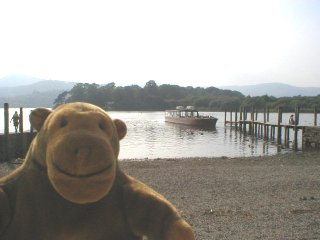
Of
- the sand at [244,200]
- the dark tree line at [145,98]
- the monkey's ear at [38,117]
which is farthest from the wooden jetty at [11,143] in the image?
the dark tree line at [145,98]

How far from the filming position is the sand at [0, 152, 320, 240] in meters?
6.72

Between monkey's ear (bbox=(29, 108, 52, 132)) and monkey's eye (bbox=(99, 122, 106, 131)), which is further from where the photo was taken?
monkey's ear (bbox=(29, 108, 52, 132))

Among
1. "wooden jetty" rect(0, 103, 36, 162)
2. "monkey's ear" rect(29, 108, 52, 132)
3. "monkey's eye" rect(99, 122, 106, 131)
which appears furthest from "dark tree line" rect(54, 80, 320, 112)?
"monkey's eye" rect(99, 122, 106, 131)

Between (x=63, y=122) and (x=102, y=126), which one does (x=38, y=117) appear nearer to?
(x=63, y=122)

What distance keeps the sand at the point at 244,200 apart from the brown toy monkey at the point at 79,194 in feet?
13.0

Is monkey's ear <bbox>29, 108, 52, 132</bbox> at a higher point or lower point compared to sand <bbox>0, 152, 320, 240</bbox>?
higher

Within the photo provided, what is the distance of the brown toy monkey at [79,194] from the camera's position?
2.27 m

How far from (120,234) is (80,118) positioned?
0.72 m

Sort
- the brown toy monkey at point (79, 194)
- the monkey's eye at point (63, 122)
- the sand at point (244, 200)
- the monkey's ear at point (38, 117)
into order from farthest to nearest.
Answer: the sand at point (244, 200) < the monkey's ear at point (38, 117) < the monkey's eye at point (63, 122) < the brown toy monkey at point (79, 194)

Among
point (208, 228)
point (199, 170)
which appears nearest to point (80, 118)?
point (208, 228)

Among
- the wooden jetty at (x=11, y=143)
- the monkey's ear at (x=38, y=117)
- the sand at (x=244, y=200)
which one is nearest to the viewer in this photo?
the monkey's ear at (x=38, y=117)

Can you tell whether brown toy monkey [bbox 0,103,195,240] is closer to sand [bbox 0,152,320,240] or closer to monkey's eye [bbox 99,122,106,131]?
monkey's eye [bbox 99,122,106,131]

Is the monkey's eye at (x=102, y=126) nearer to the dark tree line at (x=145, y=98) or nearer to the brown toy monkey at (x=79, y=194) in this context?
the brown toy monkey at (x=79, y=194)

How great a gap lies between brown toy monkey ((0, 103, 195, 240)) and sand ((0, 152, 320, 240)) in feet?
13.0
